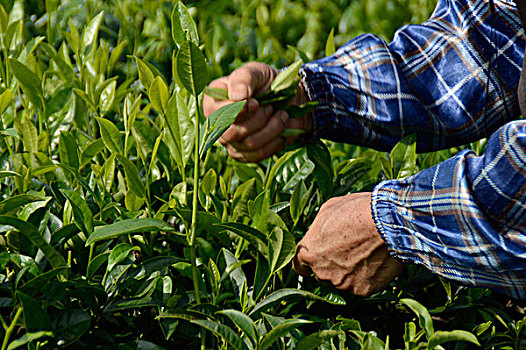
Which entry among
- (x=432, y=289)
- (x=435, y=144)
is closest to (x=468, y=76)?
(x=435, y=144)

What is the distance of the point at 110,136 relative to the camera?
1.45 metres

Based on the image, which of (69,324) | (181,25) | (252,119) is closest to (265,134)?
(252,119)

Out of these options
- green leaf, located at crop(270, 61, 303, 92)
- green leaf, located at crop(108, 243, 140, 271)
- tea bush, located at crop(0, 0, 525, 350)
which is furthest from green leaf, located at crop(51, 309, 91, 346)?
green leaf, located at crop(270, 61, 303, 92)

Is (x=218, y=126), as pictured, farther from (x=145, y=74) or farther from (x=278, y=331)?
(x=278, y=331)

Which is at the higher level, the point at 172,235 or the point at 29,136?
the point at 29,136

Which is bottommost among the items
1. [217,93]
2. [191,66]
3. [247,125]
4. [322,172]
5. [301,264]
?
[301,264]

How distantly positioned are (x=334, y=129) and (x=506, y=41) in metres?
0.50

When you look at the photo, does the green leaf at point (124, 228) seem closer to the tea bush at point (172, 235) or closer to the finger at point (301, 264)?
the tea bush at point (172, 235)

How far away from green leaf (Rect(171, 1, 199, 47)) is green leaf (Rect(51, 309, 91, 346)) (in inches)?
20.2

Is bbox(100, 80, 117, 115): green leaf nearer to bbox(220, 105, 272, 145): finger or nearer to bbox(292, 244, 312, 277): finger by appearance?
bbox(220, 105, 272, 145): finger

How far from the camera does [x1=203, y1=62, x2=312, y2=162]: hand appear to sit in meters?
1.51

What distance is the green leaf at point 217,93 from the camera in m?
1.40

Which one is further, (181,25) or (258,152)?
(258,152)

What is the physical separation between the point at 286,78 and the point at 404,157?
350 mm
